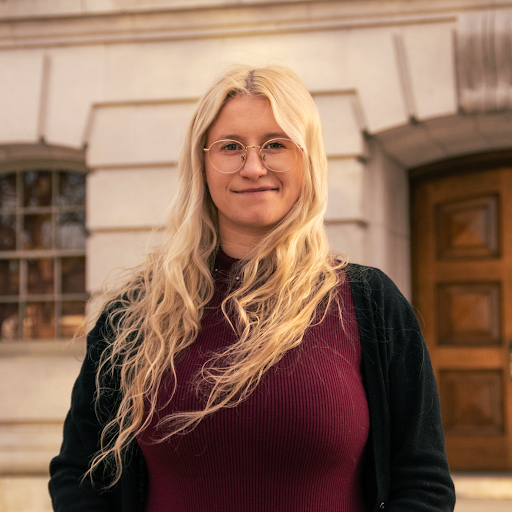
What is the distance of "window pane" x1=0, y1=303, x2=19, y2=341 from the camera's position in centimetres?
491

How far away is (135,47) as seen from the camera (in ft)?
14.3

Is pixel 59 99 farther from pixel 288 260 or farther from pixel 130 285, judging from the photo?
pixel 288 260

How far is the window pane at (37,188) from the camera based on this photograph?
4.89 m

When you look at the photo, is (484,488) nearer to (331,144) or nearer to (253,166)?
(331,144)

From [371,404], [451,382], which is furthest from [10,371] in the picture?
[371,404]

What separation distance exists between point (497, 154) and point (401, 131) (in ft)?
2.85

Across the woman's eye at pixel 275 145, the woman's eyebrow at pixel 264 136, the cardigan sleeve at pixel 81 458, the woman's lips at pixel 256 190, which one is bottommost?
the cardigan sleeve at pixel 81 458

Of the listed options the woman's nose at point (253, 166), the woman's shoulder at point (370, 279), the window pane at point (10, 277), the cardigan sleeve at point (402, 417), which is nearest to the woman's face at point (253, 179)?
the woman's nose at point (253, 166)

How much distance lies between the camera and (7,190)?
4.97 meters

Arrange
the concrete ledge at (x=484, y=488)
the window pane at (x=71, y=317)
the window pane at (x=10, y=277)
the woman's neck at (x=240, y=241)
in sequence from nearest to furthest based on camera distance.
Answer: the woman's neck at (x=240, y=241) < the concrete ledge at (x=484, y=488) < the window pane at (x=71, y=317) < the window pane at (x=10, y=277)

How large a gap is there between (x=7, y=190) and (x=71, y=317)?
1274 mm

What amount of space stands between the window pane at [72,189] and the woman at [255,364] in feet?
10.9

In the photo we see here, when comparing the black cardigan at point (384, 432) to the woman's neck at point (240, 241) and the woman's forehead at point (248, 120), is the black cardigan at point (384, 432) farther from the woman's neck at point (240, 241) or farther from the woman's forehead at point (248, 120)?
the woman's forehead at point (248, 120)

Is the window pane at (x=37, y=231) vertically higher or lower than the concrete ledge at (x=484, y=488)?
higher
